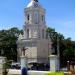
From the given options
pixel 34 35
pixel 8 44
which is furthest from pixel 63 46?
pixel 34 35

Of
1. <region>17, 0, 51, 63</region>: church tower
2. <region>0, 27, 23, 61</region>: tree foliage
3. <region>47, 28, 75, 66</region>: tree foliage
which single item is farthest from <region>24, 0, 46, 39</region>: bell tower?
<region>47, 28, 75, 66</region>: tree foliage

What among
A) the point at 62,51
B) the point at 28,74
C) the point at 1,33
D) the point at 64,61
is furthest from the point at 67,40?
the point at 28,74

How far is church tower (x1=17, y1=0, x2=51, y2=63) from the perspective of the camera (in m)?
48.0

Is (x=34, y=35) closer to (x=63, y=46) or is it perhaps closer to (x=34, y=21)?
(x=34, y=21)

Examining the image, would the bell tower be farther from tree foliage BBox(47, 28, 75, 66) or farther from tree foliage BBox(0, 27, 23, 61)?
tree foliage BBox(47, 28, 75, 66)

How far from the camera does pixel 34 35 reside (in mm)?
48562

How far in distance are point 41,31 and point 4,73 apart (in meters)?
25.1

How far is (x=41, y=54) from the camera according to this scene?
48562 millimetres

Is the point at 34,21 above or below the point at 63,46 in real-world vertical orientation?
above

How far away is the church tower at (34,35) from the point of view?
158 ft

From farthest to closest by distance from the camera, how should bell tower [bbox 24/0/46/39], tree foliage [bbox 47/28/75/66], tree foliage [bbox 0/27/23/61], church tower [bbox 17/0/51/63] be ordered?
tree foliage [bbox 47/28/75/66] < tree foliage [bbox 0/27/23/61] < bell tower [bbox 24/0/46/39] < church tower [bbox 17/0/51/63]

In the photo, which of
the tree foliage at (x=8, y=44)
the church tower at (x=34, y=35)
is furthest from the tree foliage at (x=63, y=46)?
the tree foliage at (x=8, y=44)

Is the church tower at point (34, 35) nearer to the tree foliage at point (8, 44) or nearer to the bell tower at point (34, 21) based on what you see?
the bell tower at point (34, 21)

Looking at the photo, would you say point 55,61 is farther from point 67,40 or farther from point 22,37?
point 67,40
